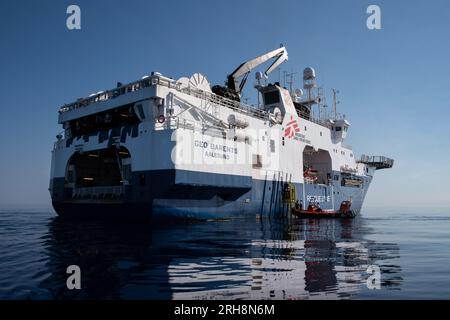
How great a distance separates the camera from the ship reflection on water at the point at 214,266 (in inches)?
282

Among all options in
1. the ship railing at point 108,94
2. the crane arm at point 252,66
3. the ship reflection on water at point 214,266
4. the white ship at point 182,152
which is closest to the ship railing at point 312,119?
the white ship at point 182,152

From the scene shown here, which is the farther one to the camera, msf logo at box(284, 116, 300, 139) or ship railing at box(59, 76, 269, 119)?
msf logo at box(284, 116, 300, 139)

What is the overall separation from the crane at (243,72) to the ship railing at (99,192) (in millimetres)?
11835

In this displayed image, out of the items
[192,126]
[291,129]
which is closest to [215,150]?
[192,126]

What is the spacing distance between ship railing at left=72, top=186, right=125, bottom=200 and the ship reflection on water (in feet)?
27.9

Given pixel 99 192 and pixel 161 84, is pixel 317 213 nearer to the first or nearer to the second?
pixel 161 84

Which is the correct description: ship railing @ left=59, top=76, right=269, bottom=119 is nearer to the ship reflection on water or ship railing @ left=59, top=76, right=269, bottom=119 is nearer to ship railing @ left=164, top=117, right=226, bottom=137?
ship railing @ left=164, top=117, right=226, bottom=137

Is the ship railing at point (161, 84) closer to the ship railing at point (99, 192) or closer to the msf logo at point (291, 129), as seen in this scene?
the msf logo at point (291, 129)

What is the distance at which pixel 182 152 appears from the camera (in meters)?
21.7

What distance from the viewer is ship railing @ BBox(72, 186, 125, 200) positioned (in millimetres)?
24906

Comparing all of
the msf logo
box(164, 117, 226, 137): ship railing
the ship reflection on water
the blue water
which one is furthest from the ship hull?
the blue water

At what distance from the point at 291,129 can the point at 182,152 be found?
14.3 meters
